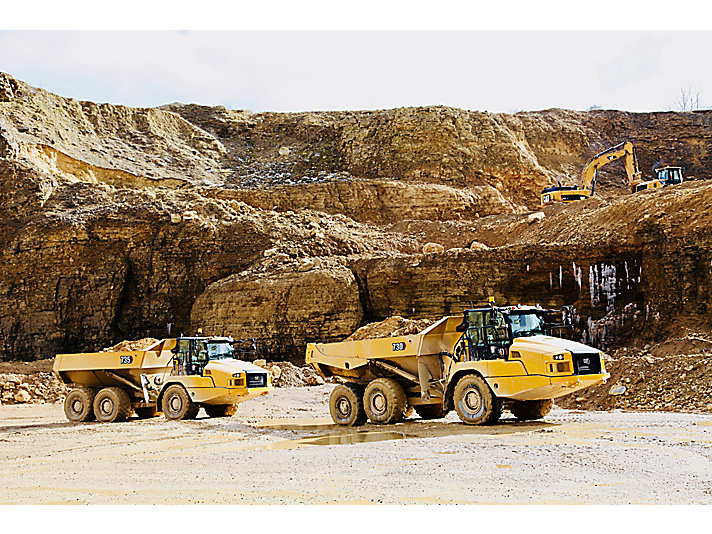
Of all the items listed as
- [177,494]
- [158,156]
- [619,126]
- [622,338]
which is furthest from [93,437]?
[619,126]

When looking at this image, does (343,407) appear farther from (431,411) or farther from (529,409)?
(529,409)

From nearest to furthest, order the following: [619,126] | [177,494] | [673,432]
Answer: [177,494] → [673,432] → [619,126]

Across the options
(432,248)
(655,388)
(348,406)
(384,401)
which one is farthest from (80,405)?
(432,248)

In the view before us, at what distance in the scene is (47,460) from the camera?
9.48 m

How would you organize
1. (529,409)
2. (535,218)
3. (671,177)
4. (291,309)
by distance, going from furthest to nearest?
(671,177) → (535,218) → (291,309) → (529,409)

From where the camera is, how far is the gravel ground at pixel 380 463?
20.2 feet

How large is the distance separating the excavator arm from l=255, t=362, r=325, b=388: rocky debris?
59.6 feet

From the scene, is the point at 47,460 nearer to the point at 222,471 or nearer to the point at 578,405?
the point at 222,471

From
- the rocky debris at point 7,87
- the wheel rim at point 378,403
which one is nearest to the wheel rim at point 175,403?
the wheel rim at point 378,403

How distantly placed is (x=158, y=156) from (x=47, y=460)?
3662cm

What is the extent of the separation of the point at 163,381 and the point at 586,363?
888cm

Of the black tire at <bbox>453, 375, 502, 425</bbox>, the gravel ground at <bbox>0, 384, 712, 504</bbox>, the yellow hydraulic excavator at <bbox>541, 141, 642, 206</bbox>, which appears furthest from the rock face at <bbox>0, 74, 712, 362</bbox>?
the gravel ground at <bbox>0, 384, 712, 504</bbox>

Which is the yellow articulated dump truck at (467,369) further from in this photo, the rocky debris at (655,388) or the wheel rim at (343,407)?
the rocky debris at (655,388)

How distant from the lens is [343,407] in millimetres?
12641
